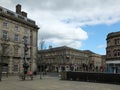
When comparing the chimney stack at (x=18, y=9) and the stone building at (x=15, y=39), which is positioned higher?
the chimney stack at (x=18, y=9)

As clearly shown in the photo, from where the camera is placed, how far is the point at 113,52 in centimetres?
6169

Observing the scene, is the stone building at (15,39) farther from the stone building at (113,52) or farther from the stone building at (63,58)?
the stone building at (63,58)

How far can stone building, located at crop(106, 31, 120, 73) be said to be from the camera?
6009cm

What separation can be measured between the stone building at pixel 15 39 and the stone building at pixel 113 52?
20.2 m

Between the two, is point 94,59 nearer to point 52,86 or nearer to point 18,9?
point 18,9

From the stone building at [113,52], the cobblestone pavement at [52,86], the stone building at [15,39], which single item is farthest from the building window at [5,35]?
the stone building at [113,52]

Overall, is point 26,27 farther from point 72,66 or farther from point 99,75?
point 72,66

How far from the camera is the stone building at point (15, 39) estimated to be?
52481 millimetres

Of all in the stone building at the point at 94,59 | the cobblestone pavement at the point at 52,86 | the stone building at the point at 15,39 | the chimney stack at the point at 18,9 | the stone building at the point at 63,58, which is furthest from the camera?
the stone building at the point at 94,59

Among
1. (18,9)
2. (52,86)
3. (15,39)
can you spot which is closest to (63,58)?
(18,9)

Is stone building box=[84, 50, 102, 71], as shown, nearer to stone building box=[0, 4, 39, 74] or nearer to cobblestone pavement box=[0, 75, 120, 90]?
stone building box=[0, 4, 39, 74]

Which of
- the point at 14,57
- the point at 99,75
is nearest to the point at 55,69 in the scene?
the point at 14,57

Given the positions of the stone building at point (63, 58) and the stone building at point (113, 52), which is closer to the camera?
the stone building at point (113, 52)

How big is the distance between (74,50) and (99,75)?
72.9m
